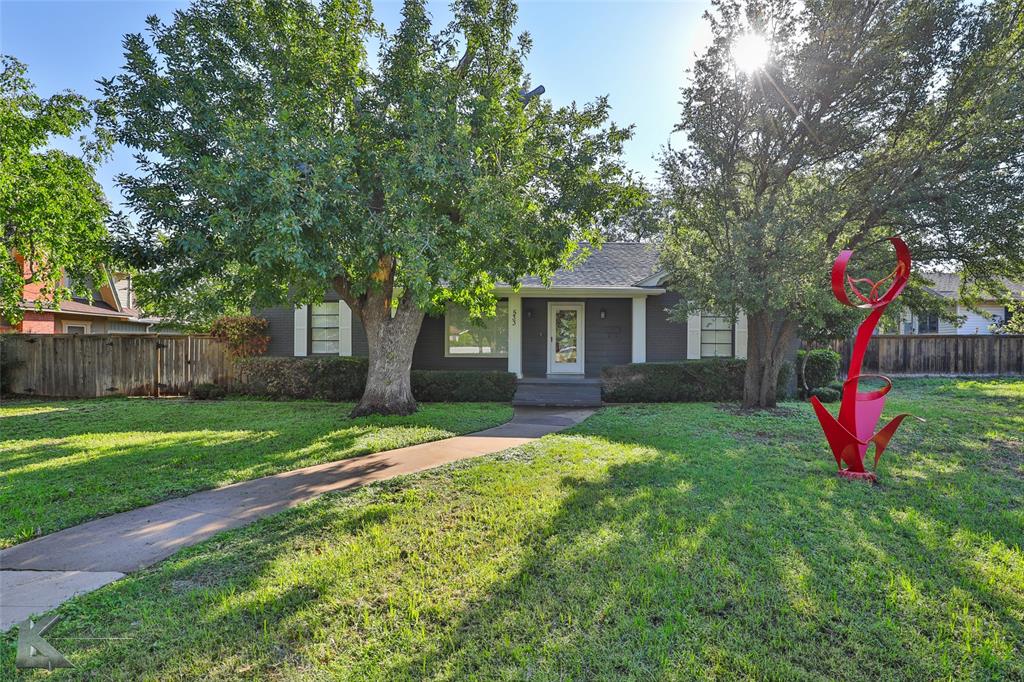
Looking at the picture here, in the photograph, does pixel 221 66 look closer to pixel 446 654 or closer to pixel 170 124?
pixel 170 124

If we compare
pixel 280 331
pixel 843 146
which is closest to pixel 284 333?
pixel 280 331

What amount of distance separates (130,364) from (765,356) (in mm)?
14836

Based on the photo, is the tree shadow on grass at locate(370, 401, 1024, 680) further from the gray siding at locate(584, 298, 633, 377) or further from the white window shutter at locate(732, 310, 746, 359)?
the gray siding at locate(584, 298, 633, 377)

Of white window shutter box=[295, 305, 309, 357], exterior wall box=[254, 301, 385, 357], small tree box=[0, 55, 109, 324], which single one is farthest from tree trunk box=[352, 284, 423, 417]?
white window shutter box=[295, 305, 309, 357]

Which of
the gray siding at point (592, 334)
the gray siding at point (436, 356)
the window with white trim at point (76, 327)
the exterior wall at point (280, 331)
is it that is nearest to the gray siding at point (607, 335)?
the gray siding at point (592, 334)

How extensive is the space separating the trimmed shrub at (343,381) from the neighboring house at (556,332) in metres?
1.49

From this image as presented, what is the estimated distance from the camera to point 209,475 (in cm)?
520

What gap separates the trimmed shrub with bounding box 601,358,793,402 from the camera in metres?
10.7

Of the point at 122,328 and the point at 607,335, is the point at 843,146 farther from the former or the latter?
the point at 122,328

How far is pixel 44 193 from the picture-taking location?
26.1 feet

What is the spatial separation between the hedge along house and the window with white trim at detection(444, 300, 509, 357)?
0.09 ft

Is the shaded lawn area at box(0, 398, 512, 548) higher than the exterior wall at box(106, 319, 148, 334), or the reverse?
the exterior wall at box(106, 319, 148, 334)

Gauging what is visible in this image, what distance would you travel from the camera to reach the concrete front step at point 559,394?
1084 cm

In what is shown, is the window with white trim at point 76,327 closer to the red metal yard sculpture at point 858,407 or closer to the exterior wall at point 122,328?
the exterior wall at point 122,328
